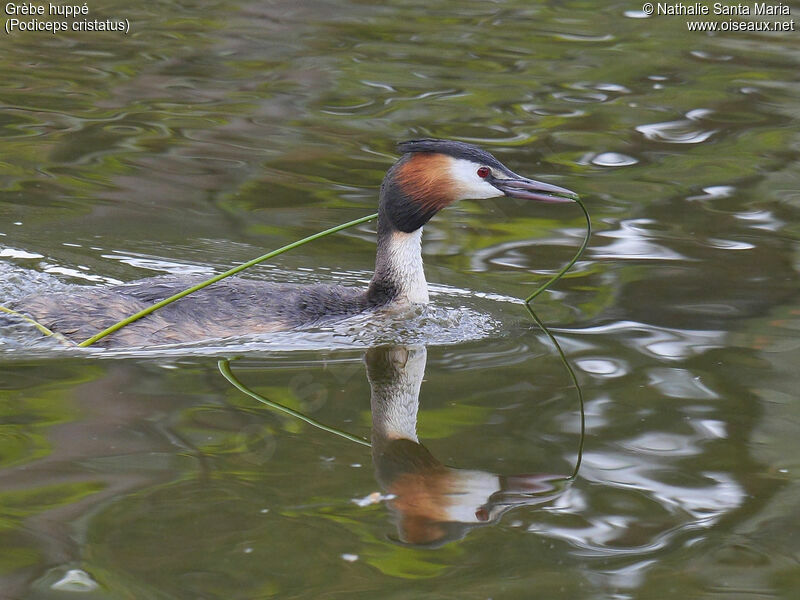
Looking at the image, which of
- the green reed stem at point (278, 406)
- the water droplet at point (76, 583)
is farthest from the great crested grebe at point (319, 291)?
the water droplet at point (76, 583)

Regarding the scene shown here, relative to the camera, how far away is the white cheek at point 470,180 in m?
6.62

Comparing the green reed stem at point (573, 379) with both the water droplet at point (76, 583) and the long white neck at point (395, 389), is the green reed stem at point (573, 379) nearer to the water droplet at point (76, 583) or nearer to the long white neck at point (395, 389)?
the long white neck at point (395, 389)

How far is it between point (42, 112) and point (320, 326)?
203 inches

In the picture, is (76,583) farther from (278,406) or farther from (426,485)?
(278,406)

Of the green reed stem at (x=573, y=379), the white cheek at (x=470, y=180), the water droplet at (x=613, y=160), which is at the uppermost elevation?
the white cheek at (x=470, y=180)

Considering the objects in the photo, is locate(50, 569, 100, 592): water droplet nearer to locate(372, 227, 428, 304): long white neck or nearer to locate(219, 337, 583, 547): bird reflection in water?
locate(219, 337, 583, 547): bird reflection in water

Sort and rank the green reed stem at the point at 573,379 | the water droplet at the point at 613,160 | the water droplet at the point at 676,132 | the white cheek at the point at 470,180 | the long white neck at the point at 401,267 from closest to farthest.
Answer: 1. the green reed stem at the point at 573,379
2. the white cheek at the point at 470,180
3. the long white neck at the point at 401,267
4. the water droplet at the point at 613,160
5. the water droplet at the point at 676,132

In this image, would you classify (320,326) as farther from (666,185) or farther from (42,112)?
(42,112)

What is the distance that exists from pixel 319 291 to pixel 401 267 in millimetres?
461

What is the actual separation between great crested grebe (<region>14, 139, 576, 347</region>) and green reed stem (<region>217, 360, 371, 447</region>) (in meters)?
0.50

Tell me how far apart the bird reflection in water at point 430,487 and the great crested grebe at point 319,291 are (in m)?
1.22

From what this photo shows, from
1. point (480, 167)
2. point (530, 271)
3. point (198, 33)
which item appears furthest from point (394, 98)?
point (480, 167)

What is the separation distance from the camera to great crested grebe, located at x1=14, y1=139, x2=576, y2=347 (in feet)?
20.8

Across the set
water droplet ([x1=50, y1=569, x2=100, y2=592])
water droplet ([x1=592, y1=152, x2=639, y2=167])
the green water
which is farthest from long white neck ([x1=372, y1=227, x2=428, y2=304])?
water droplet ([x1=592, y1=152, x2=639, y2=167])
